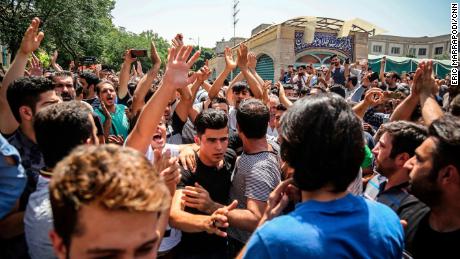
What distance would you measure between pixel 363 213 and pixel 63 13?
23036mm

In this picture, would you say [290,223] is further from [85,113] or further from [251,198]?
[85,113]

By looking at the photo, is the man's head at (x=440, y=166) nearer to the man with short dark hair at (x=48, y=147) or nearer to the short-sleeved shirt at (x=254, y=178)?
the short-sleeved shirt at (x=254, y=178)

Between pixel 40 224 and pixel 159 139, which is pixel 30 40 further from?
pixel 40 224

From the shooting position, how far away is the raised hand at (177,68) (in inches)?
86.1

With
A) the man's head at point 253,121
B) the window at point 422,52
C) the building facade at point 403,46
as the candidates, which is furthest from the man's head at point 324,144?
the window at point 422,52

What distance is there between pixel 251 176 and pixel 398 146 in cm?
116

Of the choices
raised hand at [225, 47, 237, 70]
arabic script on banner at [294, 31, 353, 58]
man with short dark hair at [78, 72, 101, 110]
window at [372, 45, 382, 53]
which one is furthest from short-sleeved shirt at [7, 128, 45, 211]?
window at [372, 45, 382, 53]

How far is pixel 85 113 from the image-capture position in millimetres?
1882

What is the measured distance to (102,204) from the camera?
1.08m

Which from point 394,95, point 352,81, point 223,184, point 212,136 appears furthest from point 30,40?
point 352,81

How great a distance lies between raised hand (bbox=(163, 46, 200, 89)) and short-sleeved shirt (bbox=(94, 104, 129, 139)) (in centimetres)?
279

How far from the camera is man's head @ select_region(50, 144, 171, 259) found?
3.53ft

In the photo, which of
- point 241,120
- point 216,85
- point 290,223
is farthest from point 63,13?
point 290,223

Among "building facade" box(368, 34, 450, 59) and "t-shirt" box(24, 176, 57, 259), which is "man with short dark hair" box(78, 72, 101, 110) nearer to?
"t-shirt" box(24, 176, 57, 259)
